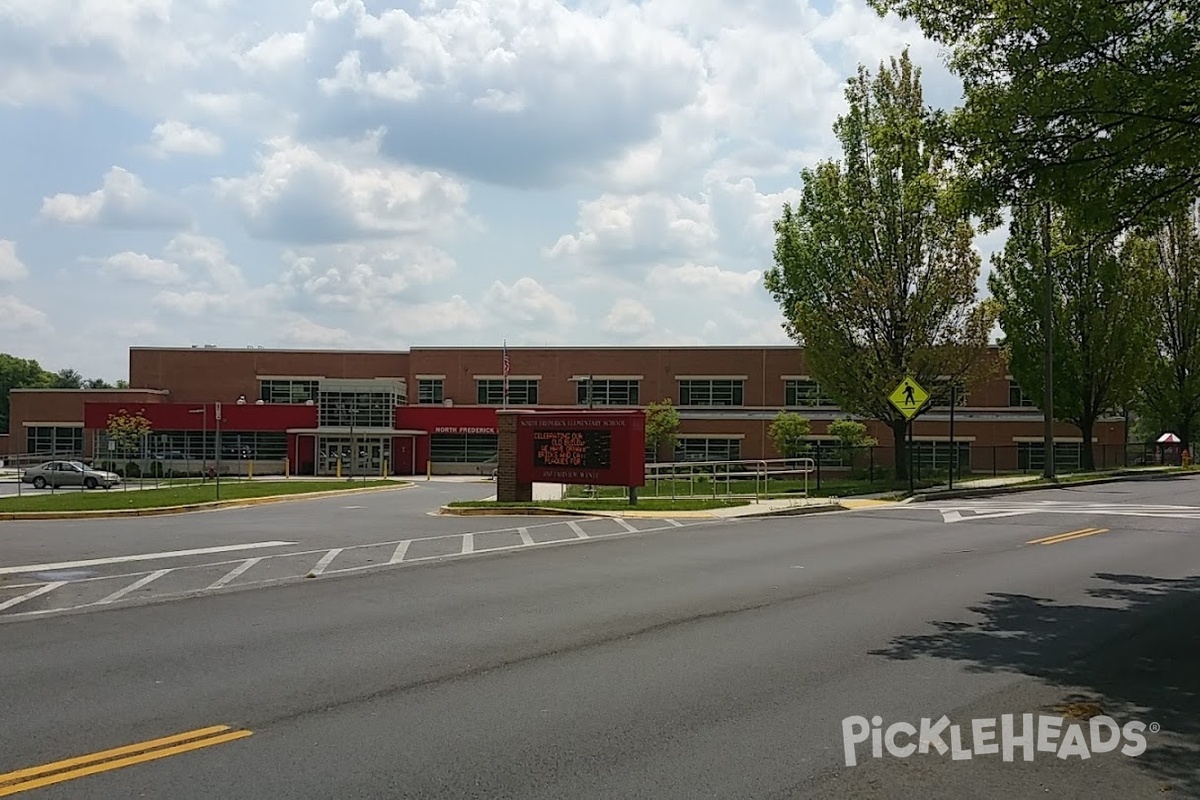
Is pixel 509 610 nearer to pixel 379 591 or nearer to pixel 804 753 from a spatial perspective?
pixel 379 591

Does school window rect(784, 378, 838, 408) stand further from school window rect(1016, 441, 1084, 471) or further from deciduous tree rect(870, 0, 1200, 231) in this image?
deciduous tree rect(870, 0, 1200, 231)

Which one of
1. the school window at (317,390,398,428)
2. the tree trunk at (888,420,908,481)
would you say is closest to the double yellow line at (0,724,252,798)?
the tree trunk at (888,420,908,481)

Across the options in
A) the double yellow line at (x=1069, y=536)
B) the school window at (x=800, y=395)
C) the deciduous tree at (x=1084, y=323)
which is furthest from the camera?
the school window at (x=800, y=395)

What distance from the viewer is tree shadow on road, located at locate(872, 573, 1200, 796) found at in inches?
270

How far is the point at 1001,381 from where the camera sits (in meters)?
59.7

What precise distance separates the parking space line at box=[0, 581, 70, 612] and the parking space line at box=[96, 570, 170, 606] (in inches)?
34.1

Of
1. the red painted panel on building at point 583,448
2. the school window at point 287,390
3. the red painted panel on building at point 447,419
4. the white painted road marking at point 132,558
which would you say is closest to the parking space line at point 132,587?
the white painted road marking at point 132,558

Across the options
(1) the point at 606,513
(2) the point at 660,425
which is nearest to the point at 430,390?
(2) the point at 660,425

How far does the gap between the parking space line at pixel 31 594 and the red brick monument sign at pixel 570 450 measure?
1519 cm

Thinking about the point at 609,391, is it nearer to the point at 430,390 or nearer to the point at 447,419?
the point at 447,419

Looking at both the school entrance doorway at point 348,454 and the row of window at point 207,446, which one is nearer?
the school entrance doorway at point 348,454

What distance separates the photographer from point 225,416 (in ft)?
211

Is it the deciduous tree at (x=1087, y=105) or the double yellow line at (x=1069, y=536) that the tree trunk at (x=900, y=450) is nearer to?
the double yellow line at (x=1069, y=536)

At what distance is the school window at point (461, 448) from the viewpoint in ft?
214
